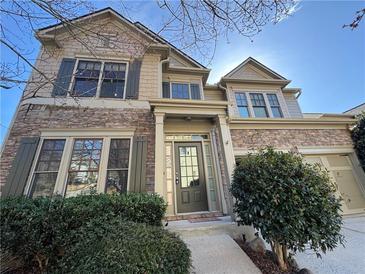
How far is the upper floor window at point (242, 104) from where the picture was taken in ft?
26.2

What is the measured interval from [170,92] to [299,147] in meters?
5.37

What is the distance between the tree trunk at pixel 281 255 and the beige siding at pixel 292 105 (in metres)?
7.03

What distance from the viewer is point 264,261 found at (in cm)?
319

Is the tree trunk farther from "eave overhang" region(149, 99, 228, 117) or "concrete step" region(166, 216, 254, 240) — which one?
"eave overhang" region(149, 99, 228, 117)

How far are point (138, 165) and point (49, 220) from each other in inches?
87.8

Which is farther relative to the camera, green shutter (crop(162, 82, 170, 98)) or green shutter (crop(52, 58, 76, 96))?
green shutter (crop(162, 82, 170, 98))

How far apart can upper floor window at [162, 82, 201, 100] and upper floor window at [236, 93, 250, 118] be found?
2.08 metres

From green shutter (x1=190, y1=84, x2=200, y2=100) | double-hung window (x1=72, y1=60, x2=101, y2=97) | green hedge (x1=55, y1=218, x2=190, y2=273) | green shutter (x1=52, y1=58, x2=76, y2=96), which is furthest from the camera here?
green shutter (x1=190, y1=84, x2=200, y2=100)

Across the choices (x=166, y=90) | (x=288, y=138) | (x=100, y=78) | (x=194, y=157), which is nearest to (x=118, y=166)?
(x=194, y=157)

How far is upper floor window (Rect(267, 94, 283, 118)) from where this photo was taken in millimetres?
8191

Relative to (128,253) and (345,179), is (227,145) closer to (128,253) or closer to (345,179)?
(128,253)

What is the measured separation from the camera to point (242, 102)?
8.25m

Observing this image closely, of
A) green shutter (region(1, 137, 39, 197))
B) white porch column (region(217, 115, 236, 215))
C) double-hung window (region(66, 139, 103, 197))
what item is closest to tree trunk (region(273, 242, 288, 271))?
white porch column (region(217, 115, 236, 215))

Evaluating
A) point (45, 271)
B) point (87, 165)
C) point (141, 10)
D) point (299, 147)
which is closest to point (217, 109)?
point (141, 10)
